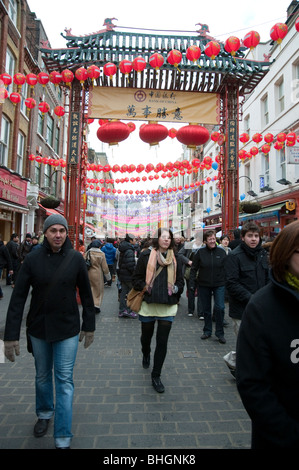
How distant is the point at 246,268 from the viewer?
3730 millimetres

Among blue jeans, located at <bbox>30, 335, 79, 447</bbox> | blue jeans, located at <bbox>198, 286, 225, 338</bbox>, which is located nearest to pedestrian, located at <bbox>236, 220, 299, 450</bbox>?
blue jeans, located at <bbox>30, 335, 79, 447</bbox>

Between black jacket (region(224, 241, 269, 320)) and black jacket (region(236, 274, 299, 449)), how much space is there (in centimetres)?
235

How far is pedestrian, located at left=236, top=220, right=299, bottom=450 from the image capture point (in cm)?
131

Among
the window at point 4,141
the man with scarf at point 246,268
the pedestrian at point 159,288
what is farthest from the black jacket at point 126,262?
the window at point 4,141

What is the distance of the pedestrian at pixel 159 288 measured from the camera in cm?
359

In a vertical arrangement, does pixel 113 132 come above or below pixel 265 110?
below

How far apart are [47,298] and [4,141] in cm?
1452

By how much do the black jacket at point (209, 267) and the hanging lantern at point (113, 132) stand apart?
4.19 m

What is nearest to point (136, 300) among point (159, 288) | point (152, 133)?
point (159, 288)

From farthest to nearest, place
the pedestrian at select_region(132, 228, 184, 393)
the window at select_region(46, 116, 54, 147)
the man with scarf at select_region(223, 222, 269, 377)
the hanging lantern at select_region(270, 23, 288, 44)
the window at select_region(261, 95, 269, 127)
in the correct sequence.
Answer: the window at select_region(46, 116, 54, 147)
the window at select_region(261, 95, 269, 127)
the hanging lantern at select_region(270, 23, 288, 44)
the man with scarf at select_region(223, 222, 269, 377)
the pedestrian at select_region(132, 228, 184, 393)

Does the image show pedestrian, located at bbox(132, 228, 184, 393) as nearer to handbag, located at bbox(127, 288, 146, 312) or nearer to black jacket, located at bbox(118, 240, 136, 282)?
handbag, located at bbox(127, 288, 146, 312)

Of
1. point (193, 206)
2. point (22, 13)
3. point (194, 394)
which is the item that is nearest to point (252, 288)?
point (194, 394)

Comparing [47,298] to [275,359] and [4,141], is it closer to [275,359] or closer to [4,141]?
[275,359]

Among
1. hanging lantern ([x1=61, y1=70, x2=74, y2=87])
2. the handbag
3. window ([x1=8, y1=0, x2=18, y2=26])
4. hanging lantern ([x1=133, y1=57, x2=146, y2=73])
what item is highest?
window ([x1=8, y1=0, x2=18, y2=26])
